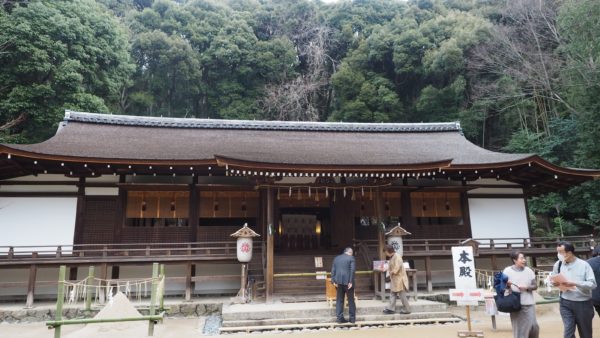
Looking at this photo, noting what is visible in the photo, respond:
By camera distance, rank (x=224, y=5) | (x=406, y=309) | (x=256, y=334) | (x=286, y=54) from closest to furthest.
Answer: (x=256, y=334) → (x=406, y=309) → (x=286, y=54) → (x=224, y=5)

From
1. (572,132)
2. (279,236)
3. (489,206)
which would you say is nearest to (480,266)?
(489,206)

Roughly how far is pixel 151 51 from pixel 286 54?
10774mm

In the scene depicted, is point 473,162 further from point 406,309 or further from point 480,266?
point 406,309

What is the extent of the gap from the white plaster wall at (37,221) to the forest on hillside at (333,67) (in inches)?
315

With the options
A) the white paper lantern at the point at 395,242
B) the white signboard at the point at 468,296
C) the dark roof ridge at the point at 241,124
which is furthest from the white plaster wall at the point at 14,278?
the white signboard at the point at 468,296

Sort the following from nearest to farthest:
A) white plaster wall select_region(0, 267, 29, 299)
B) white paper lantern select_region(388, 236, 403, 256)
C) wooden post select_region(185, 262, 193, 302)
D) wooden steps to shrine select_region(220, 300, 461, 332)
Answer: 1. wooden steps to shrine select_region(220, 300, 461, 332)
2. white paper lantern select_region(388, 236, 403, 256)
3. wooden post select_region(185, 262, 193, 302)
4. white plaster wall select_region(0, 267, 29, 299)

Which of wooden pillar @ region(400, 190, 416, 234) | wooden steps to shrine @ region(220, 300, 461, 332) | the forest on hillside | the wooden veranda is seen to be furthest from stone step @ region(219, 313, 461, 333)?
the forest on hillside

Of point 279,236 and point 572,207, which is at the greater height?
point 572,207

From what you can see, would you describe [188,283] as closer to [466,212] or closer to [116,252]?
[116,252]

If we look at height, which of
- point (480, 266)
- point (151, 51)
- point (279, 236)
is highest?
point (151, 51)

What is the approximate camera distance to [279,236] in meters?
13.5

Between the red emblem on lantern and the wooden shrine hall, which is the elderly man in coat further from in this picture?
the red emblem on lantern

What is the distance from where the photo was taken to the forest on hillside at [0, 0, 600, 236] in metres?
19.2

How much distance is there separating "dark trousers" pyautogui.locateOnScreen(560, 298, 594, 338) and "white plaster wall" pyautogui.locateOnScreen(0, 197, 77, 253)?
37.3 ft
